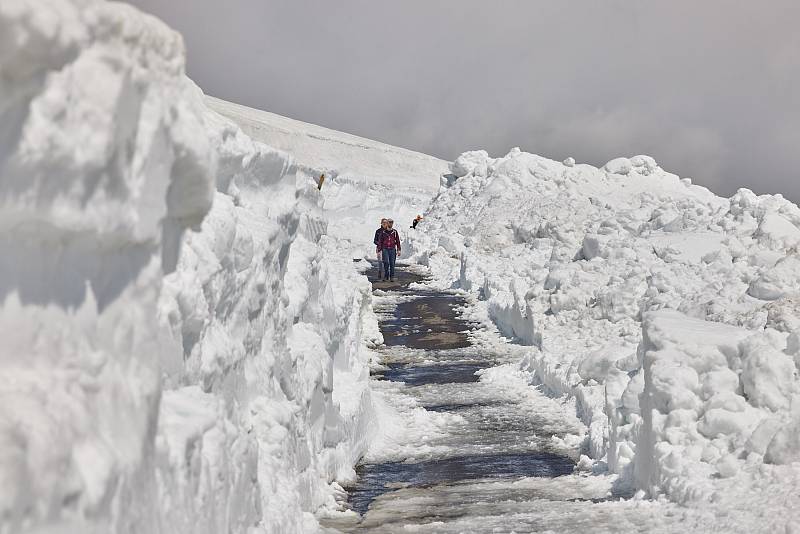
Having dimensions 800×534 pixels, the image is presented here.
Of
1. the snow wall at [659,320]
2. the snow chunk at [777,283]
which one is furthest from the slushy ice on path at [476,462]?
the snow chunk at [777,283]

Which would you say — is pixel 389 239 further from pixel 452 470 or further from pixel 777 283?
pixel 452 470

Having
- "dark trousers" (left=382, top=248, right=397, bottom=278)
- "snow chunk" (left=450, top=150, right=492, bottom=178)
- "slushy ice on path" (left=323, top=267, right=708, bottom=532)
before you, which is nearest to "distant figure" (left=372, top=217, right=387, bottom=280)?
"dark trousers" (left=382, top=248, right=397, bottom=278)

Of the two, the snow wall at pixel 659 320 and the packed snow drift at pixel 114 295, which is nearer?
the packed snow drift at pixel 114 295

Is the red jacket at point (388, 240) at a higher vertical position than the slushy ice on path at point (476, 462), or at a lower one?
higher

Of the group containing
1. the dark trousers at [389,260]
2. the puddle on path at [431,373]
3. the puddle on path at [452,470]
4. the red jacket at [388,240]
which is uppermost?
the red jacket at [388,240]

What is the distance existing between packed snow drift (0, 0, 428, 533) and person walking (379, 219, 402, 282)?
17.5 m

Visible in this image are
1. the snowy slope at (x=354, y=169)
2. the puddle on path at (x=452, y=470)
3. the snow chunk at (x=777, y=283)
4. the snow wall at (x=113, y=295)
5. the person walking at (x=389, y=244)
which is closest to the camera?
the snow wall at (x=113, y=295)

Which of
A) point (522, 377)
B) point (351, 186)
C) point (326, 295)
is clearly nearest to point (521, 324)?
point (522, 377)

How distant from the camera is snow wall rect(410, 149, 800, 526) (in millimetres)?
6852

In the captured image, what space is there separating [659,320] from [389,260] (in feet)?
55.3

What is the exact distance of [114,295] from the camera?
3730 mm

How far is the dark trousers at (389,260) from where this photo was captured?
24641mm

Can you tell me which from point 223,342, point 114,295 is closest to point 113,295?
point 114,295

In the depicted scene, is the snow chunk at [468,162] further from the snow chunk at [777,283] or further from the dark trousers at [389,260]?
the snow chunk at [777,283]
